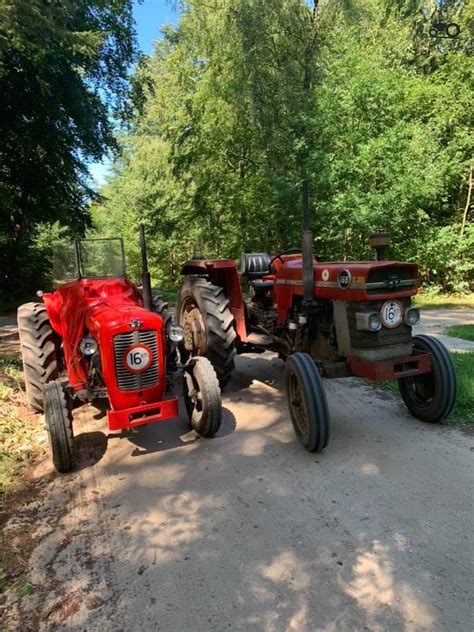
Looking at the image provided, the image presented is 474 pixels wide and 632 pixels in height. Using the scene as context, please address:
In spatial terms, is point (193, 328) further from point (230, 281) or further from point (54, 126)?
point (54, 126)

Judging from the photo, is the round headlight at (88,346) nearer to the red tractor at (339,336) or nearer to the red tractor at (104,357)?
the red tractor at (104,357)

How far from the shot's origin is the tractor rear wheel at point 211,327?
16.5 ft

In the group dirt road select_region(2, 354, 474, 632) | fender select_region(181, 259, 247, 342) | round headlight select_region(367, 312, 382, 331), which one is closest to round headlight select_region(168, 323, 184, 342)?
dirt road select_region(2, 354, 474, 632)

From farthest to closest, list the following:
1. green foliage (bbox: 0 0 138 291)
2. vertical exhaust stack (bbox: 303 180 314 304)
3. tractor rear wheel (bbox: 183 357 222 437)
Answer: green foliage (bbox: 0 0 138 291) < vertical exhaust stack (bbox: 303 180 314 304) < tractor rear wheel (bbox: 183 357 222 437)

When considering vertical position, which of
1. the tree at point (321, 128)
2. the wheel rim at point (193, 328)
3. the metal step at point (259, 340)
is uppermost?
the tree at point (321, 128)

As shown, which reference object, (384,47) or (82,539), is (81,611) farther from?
(384,47)

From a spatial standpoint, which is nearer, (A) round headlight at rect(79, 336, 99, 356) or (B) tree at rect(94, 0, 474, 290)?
(A) round headlight at rect(79, 336, 99, 356)

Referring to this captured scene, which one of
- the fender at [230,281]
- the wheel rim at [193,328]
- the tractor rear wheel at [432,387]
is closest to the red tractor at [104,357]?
the wheel rim at [193,328]

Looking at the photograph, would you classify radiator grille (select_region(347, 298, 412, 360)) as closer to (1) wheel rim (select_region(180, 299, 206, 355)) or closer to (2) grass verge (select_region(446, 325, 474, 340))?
(1) wheel rim (select_region(180, 299, 206, 355))

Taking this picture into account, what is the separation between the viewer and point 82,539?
2842 mm

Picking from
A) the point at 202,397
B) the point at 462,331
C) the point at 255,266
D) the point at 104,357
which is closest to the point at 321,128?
the point at 462,331

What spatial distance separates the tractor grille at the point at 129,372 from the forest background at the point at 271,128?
31.7 ft

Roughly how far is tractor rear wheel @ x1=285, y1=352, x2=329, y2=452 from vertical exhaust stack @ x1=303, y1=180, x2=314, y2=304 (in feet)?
2.44

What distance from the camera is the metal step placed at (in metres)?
5.47
